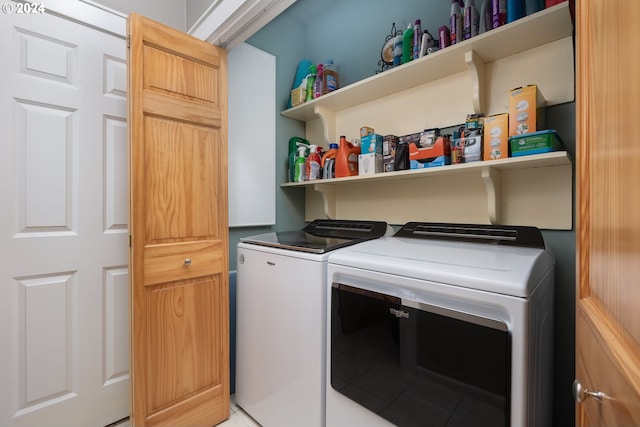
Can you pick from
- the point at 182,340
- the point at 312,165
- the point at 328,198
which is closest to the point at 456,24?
the point at 312,165

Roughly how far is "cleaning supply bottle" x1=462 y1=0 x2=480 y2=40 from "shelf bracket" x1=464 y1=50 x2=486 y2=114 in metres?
0.10

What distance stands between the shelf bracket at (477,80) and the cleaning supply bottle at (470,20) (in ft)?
0.31

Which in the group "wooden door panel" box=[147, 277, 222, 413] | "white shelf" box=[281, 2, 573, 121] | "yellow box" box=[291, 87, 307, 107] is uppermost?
"yellow box" box=[291, 87, 307, 107]

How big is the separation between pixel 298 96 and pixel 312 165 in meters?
0.58

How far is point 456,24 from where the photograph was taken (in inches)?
56.9

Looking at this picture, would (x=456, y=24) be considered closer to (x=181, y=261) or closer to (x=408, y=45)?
(x=408, y=45)

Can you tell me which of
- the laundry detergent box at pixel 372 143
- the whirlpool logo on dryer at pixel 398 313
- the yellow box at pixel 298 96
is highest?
the yellow box at pixel 298 96

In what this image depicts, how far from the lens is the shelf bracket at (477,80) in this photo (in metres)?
1.41

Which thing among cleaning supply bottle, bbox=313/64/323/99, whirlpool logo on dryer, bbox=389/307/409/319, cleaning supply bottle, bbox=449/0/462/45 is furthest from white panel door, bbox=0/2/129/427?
Result: cleaning supply bottle, bbox=449/0/462/45

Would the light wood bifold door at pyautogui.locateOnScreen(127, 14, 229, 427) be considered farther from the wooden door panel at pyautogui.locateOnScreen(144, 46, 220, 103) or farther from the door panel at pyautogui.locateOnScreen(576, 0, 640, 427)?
the door panel at pyautogui.locateOnScreen(576, 0, 640, 427)

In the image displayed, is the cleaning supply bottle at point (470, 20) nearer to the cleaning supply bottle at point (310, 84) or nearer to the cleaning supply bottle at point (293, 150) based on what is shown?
the cleaning supply bottle at point (310, 84)

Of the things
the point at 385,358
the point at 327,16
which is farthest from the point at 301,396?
the point at 327,16

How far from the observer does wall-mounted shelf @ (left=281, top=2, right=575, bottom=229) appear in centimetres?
128

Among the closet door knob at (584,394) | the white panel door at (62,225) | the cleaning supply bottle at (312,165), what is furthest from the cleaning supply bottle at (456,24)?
the white panel door at (62,225)
